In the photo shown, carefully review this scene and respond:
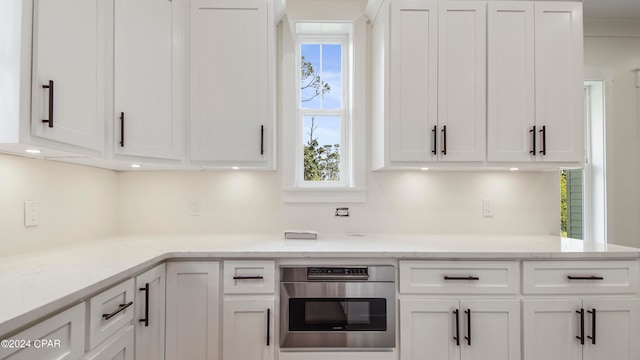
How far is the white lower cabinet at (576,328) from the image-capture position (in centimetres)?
173

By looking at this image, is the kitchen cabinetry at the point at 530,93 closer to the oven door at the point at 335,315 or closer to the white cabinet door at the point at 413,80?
the white cabinet door at the point at 413,80

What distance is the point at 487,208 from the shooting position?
2398 millimetres

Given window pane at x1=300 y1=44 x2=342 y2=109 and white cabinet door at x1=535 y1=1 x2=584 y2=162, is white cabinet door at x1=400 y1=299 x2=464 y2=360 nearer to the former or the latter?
white cabinet door at x1=535 y1=1 x2=584 y2=162

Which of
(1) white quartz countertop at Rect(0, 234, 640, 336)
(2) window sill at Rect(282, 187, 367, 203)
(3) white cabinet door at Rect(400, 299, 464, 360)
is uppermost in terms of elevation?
(2) window sill at Rect(282, 187, 367, 203)

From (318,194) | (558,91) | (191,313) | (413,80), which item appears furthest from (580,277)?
(191,313)

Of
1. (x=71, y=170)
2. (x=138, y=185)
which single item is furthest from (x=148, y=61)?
(x=138, y=185)

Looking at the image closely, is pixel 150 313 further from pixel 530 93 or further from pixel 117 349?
pixel 530 93

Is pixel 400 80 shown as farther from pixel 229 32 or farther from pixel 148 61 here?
pixel 148 61

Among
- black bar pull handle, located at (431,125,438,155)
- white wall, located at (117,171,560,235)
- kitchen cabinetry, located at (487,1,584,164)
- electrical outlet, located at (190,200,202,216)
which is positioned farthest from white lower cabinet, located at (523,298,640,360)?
electrical outlet, located at (190,200,202,216)

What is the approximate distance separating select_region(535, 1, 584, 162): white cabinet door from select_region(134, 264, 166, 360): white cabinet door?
2.30 metres

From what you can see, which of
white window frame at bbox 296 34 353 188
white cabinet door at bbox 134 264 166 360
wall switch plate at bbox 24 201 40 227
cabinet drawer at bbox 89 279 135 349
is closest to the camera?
cabinet drawer at bbox 89 279 135 349

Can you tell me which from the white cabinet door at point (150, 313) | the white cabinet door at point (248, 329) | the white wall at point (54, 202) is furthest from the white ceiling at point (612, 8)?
the white wall at point (54, 202)

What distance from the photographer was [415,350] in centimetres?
173

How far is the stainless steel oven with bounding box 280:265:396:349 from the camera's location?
1746 millimetres
